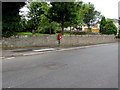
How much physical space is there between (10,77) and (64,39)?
12.1 metres

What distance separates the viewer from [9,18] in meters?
12.1

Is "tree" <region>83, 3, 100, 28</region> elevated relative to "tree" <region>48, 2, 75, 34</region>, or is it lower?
elevated

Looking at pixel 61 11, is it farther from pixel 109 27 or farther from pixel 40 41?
pixel 109 27

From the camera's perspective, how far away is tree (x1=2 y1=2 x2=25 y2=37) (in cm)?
1197

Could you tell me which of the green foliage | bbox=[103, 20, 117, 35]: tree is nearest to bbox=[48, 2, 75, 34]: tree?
the green foliage

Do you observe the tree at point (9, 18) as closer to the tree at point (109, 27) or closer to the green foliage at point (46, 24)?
the green foliage at point (46, 24)

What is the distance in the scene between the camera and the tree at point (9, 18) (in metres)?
12.0

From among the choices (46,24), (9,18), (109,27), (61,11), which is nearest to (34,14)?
(46,24)

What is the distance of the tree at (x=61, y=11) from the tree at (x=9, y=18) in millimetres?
4941

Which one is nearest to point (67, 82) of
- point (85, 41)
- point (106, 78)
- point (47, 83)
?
point (47, 83)

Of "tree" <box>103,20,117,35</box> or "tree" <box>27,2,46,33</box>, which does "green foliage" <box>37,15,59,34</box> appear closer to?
"tree" <box>27,2,46,33</box>

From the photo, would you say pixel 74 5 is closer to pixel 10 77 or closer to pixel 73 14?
pixel 73 14

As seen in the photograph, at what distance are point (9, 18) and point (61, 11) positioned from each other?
6632 millimetres

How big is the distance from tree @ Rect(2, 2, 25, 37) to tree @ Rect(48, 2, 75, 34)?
4941mm
